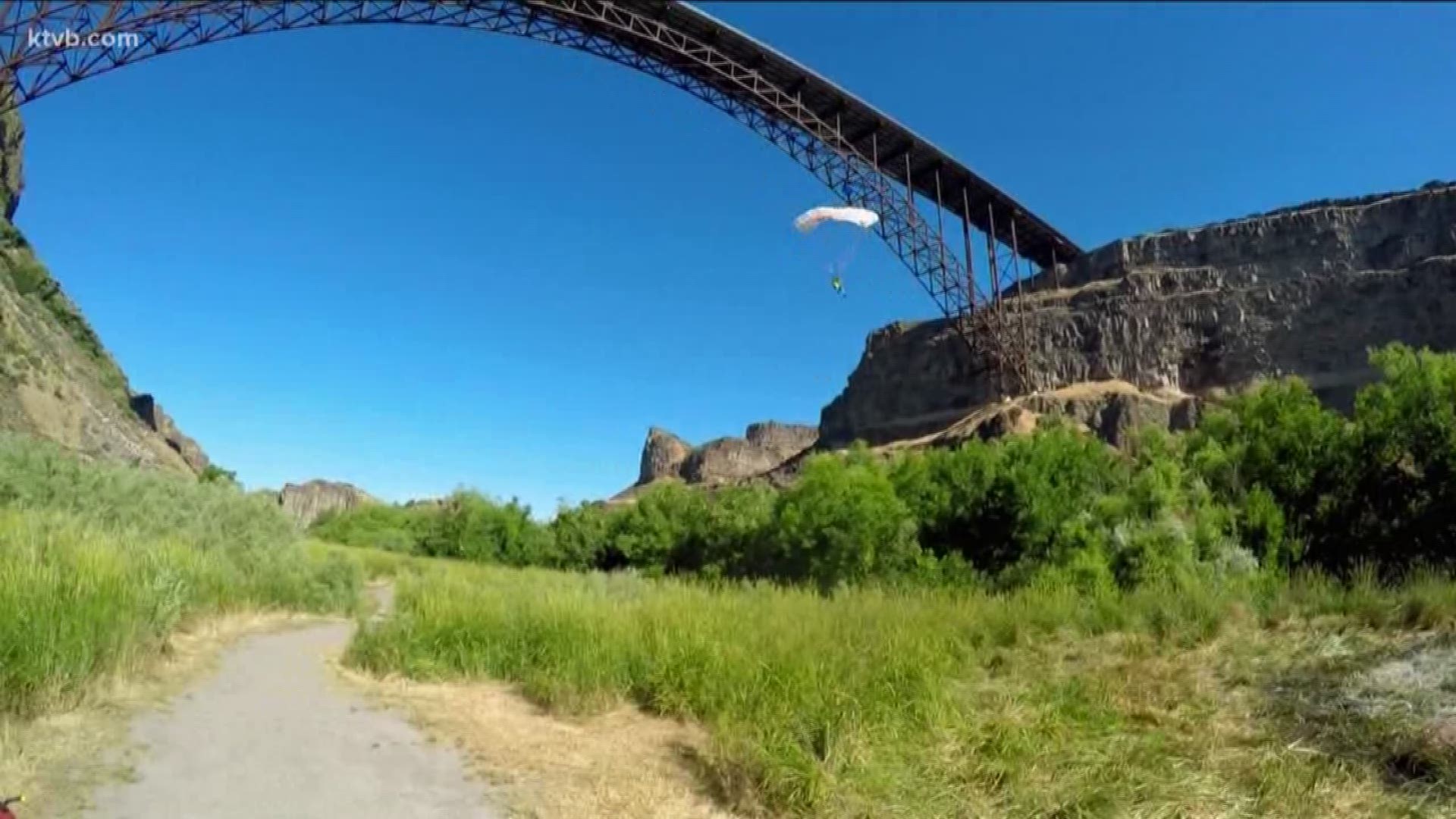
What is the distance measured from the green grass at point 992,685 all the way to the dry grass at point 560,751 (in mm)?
225

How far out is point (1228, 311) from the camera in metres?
63.1

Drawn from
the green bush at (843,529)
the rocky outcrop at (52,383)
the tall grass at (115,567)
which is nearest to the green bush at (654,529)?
the green bush at (843,529)

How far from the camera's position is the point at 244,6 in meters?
26.3

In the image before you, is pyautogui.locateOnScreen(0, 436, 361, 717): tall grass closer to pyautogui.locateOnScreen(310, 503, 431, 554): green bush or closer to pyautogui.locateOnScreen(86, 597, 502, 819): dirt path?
pyautogui.locateOnScreen(86, 597, 502, 819): dirt path

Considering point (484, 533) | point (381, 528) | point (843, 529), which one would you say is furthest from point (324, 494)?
point (843, 529)

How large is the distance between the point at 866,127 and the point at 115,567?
34.6 metres

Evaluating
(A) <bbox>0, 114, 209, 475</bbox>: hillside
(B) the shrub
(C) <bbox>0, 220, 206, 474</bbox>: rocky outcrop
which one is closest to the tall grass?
(A) <bbox>0, 114, 209, 475</bbox>: hillside

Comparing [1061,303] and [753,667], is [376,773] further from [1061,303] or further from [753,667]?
[1061,303]

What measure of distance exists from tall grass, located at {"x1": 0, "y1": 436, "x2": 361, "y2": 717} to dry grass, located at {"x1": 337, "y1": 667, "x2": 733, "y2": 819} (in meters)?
2.05

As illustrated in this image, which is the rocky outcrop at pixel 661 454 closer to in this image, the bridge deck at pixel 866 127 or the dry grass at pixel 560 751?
the bridge deck at pixel 866 127

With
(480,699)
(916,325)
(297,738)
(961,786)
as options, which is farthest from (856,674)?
(916,325)

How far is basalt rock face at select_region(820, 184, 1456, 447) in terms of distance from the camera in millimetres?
56156

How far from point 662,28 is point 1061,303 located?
4638 centimetres

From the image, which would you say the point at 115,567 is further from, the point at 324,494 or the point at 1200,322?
the point at 324,494
